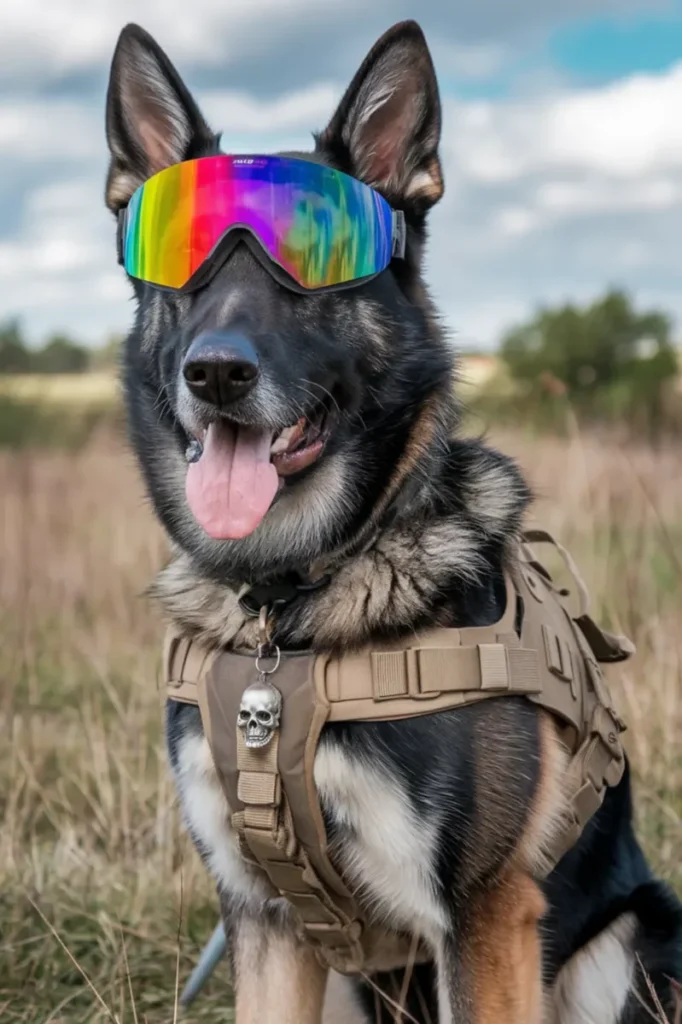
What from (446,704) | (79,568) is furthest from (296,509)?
(79,568)

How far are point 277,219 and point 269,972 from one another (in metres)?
1.59

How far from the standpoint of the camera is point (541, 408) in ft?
39.1

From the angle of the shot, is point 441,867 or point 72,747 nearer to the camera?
point 441,867

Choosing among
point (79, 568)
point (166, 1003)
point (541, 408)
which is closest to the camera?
point (166, 1003)

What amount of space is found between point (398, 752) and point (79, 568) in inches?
207

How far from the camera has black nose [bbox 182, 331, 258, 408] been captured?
82.1 inches

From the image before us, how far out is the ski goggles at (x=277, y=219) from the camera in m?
2.22

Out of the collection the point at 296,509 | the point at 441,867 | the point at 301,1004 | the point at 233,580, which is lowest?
the point at 301,1004

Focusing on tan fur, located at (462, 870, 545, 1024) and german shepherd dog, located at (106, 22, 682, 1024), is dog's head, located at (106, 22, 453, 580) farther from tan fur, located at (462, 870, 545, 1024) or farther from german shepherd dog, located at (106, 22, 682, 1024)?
tan fur, located at (462, 870, 545, 1024)

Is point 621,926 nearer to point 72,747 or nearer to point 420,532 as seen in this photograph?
point 420,532

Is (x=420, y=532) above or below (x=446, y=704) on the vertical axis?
above

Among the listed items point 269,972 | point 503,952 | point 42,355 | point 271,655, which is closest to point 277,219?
point 271,655

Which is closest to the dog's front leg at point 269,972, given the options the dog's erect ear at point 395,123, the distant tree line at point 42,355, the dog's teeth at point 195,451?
the dog's teeth at point 195,451

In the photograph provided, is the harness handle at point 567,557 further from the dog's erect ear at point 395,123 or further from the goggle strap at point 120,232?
the goggle strap at point 120,232
